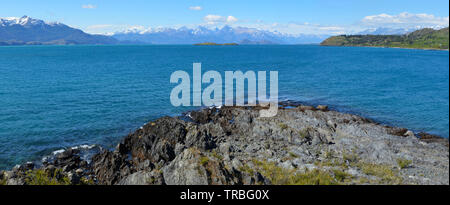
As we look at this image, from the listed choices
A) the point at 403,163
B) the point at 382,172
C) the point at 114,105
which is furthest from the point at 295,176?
the point at 114,105

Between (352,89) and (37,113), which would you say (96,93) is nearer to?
(37,113)

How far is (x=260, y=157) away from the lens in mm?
28234

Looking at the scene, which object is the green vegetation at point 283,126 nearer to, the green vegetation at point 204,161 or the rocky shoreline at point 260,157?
the rocky shoreline at point 260,157

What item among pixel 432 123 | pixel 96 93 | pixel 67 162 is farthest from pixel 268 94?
pixel 67 162

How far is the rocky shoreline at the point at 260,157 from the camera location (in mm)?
20125

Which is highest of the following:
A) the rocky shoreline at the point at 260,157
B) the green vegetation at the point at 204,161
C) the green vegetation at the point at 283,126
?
the green vegetation at the point at 204,161

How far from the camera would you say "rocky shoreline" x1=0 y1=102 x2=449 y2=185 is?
20.1 m

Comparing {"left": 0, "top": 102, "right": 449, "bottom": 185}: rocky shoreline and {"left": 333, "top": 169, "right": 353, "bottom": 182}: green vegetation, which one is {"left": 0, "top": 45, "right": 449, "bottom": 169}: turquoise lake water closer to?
{"left": 0, "top": 102, "right": 449, "bottom": 185}: rocky shoreline

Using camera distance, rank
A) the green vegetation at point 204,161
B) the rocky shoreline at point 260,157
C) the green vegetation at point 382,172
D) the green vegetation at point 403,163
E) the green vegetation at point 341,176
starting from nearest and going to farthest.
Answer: the green vegetation at point 204,161 < the rocky shoreline at point 260,157 < the green vegetation at point 382,172 < the green vegetation at point 341,176 < the green vegetation at point 403,163

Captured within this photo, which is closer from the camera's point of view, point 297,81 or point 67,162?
point 67,162

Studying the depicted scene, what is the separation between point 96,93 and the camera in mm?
65250

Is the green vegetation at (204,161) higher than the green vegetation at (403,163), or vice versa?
the green vegetation at (204,161)

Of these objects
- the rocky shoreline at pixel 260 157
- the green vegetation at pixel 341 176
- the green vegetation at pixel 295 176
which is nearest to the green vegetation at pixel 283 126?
the rocky shoreline at pixel 260 157
